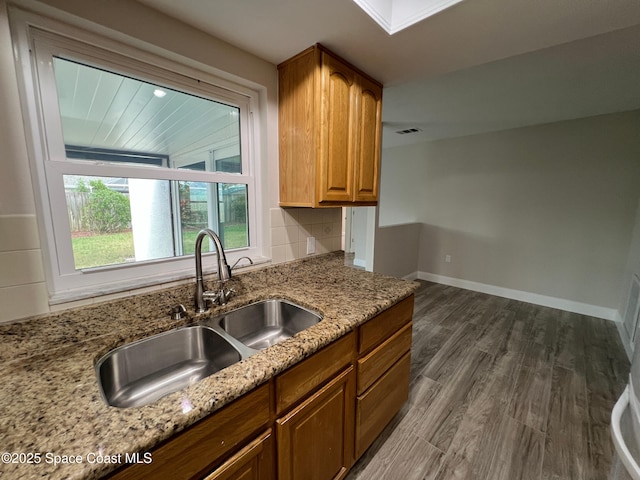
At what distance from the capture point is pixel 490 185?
3672 millimetres

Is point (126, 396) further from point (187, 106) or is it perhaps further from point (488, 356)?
point (488, 356)

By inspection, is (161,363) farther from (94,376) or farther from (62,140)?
(62,140)

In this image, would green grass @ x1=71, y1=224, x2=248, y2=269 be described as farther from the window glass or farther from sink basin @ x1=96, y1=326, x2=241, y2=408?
sink basin @ x1=96, y1=326, x2=241, y2=408

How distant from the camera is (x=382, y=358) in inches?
53.9

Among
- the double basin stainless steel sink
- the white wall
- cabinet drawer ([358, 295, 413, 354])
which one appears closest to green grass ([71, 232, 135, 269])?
the double basin stainless steel sink

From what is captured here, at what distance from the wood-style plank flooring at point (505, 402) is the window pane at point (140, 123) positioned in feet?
6.22

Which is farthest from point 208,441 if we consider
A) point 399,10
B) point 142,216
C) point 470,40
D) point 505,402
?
point 505,402

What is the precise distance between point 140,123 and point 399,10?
1315 mm

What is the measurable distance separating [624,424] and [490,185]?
336 centimetres

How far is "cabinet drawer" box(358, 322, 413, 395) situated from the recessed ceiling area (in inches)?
60.3

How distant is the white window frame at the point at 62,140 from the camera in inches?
36.9

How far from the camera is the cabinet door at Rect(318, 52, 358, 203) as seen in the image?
4.56 ft

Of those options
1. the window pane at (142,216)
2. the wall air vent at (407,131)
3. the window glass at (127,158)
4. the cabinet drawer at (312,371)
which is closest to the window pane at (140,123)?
the window glass at (127,158)

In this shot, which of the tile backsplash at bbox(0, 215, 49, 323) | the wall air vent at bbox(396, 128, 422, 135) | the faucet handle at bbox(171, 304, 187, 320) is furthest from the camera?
the wall air vent at bbox(396, 128, 422, 135)
